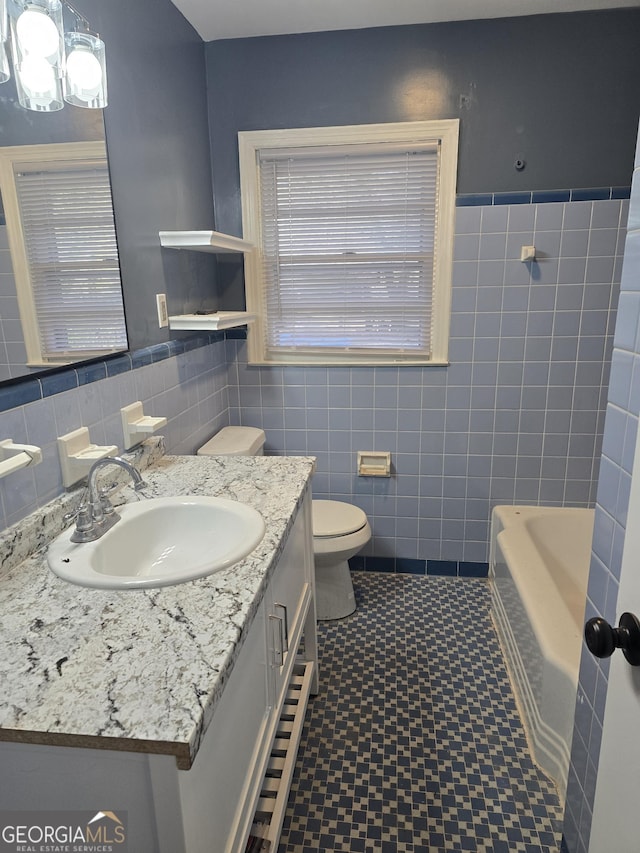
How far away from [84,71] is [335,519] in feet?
5.94

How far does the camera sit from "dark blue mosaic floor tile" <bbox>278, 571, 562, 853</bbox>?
151 cm

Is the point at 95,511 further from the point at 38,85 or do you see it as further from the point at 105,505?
the point at 38,85

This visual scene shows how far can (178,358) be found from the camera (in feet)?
7.10

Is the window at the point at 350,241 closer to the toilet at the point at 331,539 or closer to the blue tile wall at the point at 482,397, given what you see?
the blue tile wall at the point at 482,397

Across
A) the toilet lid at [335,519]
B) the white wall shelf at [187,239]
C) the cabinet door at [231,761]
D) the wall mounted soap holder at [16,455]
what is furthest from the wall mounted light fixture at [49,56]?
the toilet lid at [335,519]

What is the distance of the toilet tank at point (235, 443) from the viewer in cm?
238

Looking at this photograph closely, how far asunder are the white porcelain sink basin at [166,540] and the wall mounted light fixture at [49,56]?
1.00 m

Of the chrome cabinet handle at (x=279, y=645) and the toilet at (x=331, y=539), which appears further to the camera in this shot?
the toilet at (x=331, y=539)

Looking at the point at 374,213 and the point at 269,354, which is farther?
the point at 269,354

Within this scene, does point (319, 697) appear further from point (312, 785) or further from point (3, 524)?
point (3, 524)

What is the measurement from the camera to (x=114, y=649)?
2.94 ft

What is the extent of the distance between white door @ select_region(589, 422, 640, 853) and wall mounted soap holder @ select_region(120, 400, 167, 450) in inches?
53.6

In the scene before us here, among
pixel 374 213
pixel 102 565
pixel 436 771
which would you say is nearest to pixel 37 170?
pixel 102 565

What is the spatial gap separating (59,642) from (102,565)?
0.32 metres
